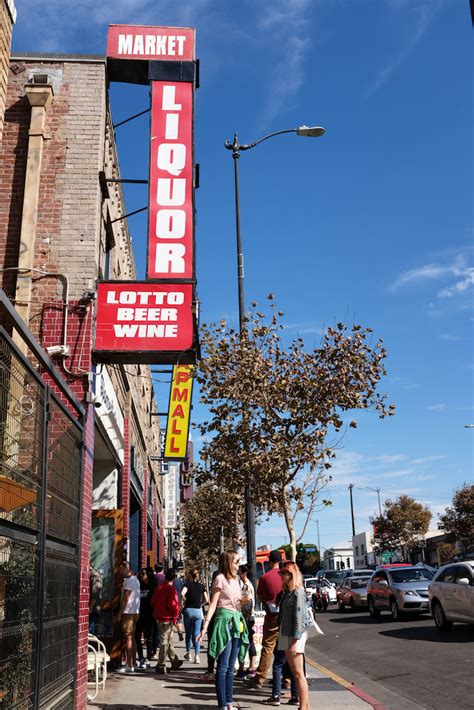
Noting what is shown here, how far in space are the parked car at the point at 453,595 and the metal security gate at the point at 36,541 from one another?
10.2m

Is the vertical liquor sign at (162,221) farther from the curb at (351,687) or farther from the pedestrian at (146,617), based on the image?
the pedestrian at (146,617)

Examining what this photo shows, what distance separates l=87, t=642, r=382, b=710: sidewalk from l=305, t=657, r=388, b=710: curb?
1 centimetres

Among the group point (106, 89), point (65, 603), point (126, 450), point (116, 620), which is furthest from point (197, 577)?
point (106, 89)

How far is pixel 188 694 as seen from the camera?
10047 millimetres

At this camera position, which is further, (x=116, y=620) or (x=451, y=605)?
(x=451, y=605)

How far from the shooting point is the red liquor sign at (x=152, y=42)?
11.6 meters

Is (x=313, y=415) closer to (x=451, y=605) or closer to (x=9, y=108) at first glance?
(x=451, y=605)

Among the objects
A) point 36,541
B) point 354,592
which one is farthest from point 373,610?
point 36,541

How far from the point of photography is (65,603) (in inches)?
267

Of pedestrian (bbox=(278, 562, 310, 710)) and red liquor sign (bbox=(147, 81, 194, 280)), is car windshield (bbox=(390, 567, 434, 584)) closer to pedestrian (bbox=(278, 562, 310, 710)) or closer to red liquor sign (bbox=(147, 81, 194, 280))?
pedestrian (bbox=(278, 562, 310, 710))

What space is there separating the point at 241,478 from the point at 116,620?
3.43m

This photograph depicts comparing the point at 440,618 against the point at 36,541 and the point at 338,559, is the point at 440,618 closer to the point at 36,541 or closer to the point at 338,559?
the point at 36,541

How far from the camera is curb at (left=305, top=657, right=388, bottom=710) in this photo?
8586 mm

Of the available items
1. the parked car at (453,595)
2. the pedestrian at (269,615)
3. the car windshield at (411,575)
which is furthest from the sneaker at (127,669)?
the car windshield at (411,575)
